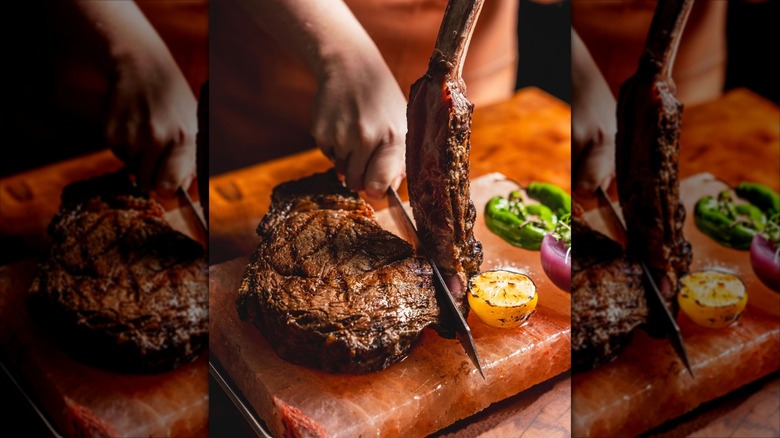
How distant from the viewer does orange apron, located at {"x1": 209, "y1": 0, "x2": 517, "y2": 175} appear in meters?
2.24

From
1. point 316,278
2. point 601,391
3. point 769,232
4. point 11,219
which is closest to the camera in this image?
point 316,278

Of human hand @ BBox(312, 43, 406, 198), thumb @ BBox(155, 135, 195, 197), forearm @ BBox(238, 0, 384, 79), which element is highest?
forearm @ BBox(238, 0, 384, 79)

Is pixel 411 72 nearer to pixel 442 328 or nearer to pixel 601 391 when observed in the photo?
pixel 442 328

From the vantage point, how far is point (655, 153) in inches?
102

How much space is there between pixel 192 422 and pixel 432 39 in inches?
45.9

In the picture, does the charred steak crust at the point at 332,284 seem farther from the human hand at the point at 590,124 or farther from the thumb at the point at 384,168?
the human hand at the point at 590,124

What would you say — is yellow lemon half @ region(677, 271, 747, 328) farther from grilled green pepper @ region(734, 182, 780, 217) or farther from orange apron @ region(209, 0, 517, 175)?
orange apron @ region(209, 0, 517, 175)

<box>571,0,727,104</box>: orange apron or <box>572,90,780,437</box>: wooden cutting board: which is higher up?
<box>571,0,727,104</box>: orange apron

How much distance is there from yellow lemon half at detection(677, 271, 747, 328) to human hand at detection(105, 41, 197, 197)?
→ 59.9 inches

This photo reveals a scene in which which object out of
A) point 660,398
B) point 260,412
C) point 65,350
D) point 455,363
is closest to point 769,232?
point 660,398

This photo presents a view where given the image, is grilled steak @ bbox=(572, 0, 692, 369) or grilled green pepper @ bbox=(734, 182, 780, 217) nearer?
grilled steak @ bbox=(572, 0, 692, 369)

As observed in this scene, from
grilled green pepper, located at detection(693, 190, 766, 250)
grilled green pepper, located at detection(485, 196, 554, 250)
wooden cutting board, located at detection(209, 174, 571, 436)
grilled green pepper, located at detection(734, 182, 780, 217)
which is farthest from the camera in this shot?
grilled green pepper, located at detection(734, 182, 780, 217)

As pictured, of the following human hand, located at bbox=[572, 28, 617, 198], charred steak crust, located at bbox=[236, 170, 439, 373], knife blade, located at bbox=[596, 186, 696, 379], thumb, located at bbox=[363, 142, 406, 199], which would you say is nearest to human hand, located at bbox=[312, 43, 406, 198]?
thumb, located at bbox=[363, 142, 406, 199]

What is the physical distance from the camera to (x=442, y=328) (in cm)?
229
